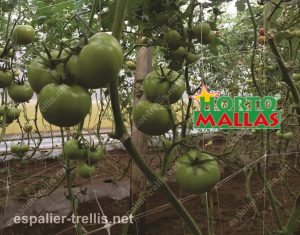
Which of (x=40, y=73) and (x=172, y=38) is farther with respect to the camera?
(x=172, y=38)

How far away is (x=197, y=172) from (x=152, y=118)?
14 centimetres

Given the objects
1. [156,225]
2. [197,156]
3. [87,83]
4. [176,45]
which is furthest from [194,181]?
[156,225]

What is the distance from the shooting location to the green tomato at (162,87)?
812 mm

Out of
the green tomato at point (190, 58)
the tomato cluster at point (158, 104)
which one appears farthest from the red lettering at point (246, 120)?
the tomato cluster at point (158, 104)

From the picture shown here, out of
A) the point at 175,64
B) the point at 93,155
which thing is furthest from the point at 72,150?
the point at 175,64

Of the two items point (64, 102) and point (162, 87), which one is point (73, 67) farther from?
point (162, 87)

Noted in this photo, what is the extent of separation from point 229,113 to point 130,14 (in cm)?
48

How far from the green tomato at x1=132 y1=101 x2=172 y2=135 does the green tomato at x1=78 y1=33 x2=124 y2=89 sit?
0.73ft

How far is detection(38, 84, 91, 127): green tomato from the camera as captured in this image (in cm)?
52

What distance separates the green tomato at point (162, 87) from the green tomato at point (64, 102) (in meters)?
0.29

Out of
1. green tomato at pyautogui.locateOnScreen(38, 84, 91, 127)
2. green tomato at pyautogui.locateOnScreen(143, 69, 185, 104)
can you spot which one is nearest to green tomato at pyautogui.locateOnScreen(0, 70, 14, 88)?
green tomato at pyautogui.locateOnScreen(143, 69, 185, 104)

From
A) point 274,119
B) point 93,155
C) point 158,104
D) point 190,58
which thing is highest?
point 190,58

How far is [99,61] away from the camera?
504 mm

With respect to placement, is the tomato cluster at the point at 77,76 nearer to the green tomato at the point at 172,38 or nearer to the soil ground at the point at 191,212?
the green tomato at the point at 172,38
